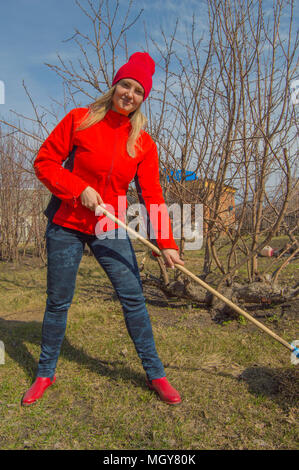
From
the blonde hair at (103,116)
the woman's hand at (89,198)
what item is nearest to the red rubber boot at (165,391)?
the woman's hand at (89,198)

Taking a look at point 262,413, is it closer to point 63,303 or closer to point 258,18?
point 63,303

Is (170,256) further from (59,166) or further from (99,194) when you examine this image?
(59,166)

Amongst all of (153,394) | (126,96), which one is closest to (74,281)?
(153,394)

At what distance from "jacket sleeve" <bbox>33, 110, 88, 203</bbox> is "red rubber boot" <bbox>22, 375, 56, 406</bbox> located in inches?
46.0

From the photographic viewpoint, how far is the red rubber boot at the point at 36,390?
2.19m

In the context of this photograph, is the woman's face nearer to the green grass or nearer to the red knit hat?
the red knit hat

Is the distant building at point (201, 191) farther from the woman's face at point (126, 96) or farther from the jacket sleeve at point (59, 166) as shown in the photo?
the jacket sleeve at point (59, 166)

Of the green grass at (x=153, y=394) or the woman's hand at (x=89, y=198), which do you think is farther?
the woman's hand at (x=89, y=198)

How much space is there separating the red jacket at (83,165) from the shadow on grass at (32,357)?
39.8 inches

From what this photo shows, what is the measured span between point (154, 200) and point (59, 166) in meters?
0.63

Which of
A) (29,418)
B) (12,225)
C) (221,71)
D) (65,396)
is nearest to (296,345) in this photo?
(65,396)

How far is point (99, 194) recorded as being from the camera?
221cm

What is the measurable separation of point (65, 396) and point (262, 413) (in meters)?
1.20

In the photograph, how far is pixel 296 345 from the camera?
2.51 metres
